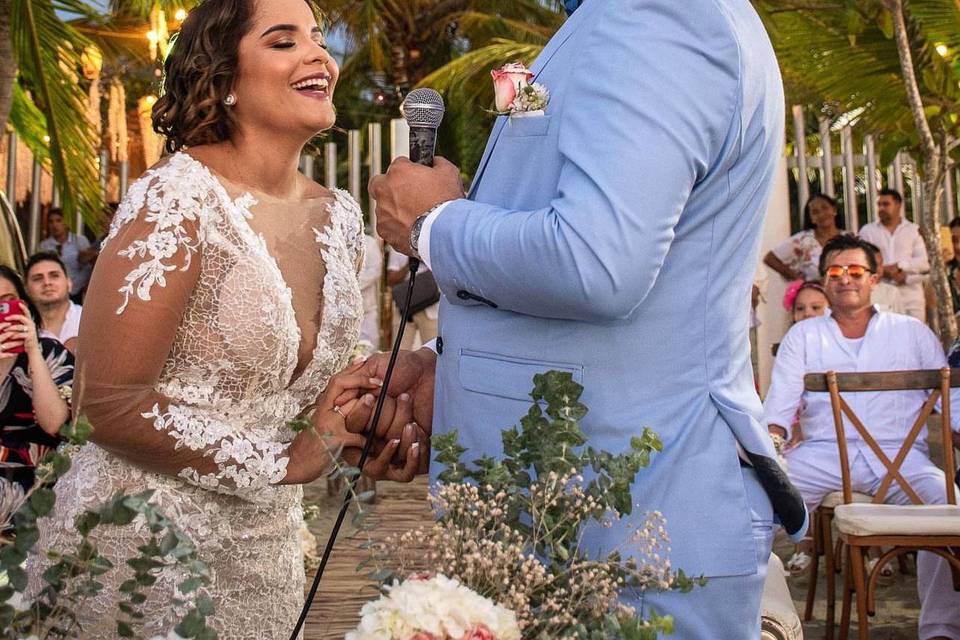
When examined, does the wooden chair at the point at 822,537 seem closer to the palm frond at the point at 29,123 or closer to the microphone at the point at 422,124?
the microphone at the point at 422,124

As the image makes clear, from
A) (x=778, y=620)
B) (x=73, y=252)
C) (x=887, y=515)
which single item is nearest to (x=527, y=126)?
(x=778, y=620)

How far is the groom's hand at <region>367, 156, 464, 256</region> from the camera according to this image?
205 cm

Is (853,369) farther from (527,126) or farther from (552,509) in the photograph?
(552,509)

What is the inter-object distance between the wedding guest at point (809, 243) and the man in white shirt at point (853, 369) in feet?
13.3

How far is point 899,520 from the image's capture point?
4.94m

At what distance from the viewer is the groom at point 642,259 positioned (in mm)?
1775

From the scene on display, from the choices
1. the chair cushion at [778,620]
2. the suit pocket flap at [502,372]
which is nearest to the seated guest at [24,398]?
the chair cushion at [778,620]

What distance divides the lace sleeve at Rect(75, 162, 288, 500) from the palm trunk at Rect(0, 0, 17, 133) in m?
6.43

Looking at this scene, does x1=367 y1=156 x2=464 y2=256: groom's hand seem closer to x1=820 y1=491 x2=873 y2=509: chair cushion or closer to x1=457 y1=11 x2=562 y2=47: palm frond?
x1=820 y1=491 x2=873 y2=509: chair cushion

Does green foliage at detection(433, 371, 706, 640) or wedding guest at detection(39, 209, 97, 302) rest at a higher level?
wedding guest at detection(39, 209, 97, 302)

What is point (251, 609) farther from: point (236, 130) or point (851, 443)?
point (851, 443)

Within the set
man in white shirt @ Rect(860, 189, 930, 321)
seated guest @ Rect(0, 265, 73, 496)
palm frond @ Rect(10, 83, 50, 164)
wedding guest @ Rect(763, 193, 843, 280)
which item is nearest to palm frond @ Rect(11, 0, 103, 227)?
palm frond @ Rect(10, 83, 50, 164)

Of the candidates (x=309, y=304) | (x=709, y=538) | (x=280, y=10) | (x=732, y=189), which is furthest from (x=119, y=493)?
(x=280, y=10)

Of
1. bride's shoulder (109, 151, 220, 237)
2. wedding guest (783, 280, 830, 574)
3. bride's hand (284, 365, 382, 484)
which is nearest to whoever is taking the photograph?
bride's hand (284, 365, 382, 484)
